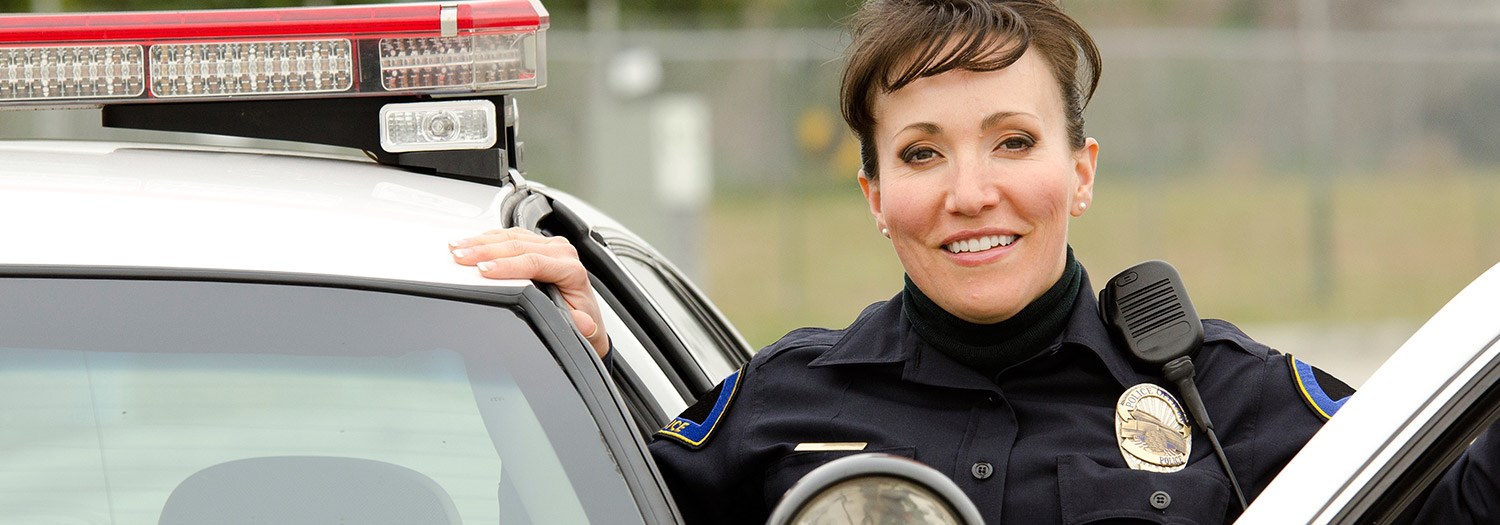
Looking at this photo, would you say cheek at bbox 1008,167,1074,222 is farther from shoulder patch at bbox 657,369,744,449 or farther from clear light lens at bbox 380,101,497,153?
clear light lens at bbox 380,101,497,153

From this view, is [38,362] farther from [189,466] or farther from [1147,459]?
[1147,459]

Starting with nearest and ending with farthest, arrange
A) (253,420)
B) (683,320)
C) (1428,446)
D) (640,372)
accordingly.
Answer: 1. (1428,446)
2. (253,420)
3. (640,372)
4. (683,320)

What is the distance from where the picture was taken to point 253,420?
6.01 feet

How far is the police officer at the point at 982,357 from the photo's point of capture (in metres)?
2.04

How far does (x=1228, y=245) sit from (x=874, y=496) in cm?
1339

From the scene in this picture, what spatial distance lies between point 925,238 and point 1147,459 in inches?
15.2

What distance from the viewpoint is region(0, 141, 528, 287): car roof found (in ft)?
6.12

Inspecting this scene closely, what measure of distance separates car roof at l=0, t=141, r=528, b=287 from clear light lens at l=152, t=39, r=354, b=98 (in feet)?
0.34

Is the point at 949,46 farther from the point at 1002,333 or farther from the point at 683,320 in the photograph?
the point at 683,320

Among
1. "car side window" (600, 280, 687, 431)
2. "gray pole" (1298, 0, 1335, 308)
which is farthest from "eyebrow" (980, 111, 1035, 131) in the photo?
"gray pole" (1298, 0, 1335, 308)

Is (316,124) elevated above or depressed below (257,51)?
below

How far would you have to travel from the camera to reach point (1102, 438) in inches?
81.7

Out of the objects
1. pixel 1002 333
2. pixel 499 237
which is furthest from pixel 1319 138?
pixel 499 237

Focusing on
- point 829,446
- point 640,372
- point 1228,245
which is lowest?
point 1228,245
